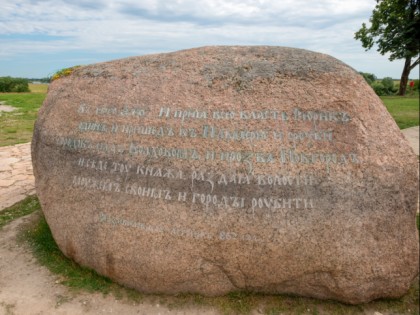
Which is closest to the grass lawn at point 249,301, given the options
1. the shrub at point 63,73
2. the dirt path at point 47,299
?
the dirt path at point 47,299

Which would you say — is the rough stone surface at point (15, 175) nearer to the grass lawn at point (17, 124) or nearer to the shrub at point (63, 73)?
the grass lawn at point (17, 124)

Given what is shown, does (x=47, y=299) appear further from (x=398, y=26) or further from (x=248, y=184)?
(x=398, y=26)

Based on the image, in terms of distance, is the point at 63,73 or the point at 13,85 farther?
the point at 13,85

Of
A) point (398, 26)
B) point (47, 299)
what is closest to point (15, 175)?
point (47, 299)

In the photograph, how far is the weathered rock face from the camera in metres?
3.08

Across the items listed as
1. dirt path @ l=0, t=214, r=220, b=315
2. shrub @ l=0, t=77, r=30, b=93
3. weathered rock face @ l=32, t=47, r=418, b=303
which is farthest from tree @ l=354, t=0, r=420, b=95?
shrub @ l=0, t=77, r=30, b=93

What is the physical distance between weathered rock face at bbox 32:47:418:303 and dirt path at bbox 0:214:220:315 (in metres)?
0.22

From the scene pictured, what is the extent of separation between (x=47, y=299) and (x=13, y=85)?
81.9 feet

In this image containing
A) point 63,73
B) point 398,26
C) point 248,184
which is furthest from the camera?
point 398,26

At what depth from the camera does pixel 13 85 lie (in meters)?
24.3

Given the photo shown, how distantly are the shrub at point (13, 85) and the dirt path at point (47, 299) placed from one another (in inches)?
925

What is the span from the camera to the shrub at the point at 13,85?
77.0ft

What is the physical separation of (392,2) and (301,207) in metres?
11.3

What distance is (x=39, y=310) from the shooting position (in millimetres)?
3244
